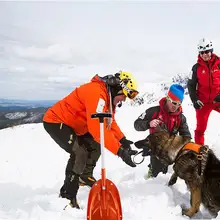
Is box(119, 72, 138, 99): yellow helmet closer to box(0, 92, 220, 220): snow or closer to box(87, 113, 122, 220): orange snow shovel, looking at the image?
box(87, 113, 122, 220): orange snow shovel

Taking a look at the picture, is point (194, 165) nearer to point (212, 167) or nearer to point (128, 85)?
point (212, 167)

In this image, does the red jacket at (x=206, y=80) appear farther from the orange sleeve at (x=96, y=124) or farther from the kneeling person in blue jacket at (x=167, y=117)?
the orange sleeve at (x=96, y=124)

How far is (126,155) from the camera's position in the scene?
425 centimetres

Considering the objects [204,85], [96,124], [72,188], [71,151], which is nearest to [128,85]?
[96,124]

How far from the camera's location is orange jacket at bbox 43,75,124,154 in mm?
4352

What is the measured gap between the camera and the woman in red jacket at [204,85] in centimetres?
633

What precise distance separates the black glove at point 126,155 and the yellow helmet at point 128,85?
2.63ft

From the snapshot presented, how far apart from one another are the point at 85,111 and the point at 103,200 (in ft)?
4.58

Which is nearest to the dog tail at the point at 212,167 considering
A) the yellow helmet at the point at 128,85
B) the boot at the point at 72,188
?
the yellow helmet at the point at 128,85

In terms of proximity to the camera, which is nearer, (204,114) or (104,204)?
(104,204)

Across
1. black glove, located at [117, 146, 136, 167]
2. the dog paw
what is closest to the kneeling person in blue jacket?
the dog paw

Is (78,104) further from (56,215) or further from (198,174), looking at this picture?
(198,174)

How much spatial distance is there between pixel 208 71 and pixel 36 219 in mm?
4340

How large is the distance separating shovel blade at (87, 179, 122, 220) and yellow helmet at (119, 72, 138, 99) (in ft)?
4.33
